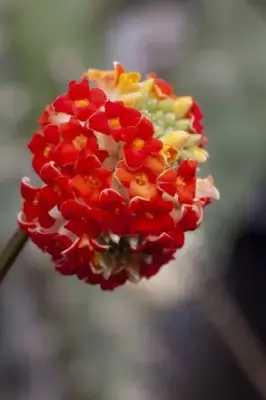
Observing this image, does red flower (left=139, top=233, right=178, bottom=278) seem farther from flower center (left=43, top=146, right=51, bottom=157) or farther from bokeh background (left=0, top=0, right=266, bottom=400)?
bokeh background (left=0, top=0, right=266, bottom=400)

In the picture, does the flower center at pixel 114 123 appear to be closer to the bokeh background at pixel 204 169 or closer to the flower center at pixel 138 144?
the flower center at pixel 138 144

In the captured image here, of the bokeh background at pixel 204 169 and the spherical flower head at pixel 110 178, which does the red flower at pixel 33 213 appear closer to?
the spherical flower head at pixel 110 178

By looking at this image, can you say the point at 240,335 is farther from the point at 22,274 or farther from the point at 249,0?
the point at 249,0

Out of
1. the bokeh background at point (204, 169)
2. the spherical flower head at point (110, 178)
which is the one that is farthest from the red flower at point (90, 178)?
the bokeh background at point (204, 169)

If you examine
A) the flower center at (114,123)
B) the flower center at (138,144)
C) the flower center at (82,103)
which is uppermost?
the flower center at (114,123)

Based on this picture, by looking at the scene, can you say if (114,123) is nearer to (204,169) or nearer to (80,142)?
(80,142)

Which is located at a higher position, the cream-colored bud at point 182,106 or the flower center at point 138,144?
the cream-colored bud at point 182,106

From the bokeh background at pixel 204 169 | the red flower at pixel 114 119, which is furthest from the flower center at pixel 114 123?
the bokeh background at pixel 204 169

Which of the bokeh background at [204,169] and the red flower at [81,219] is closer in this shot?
the red flower at [81,219]
